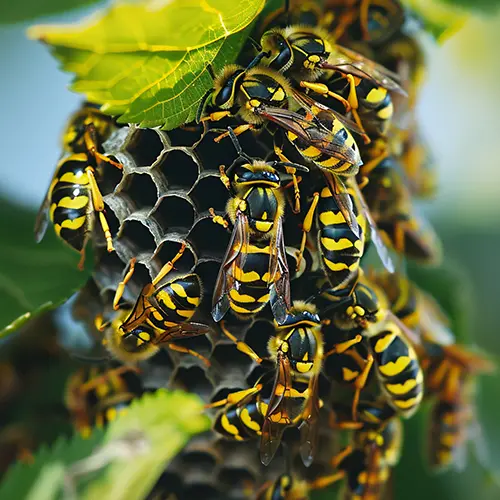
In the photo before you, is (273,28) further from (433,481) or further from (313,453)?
(433,481)

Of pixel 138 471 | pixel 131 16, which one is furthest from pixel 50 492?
pixel 131 16

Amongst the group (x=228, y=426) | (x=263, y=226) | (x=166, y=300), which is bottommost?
(x=228, y=426)

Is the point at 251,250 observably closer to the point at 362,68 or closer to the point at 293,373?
the point at 293,373

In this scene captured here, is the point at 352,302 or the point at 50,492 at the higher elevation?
the point at 352,302

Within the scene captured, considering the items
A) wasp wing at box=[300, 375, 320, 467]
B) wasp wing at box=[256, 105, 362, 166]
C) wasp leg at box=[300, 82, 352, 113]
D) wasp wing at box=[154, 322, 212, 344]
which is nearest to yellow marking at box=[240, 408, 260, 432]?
wasp wing at box=[300, 375, 320, 467]

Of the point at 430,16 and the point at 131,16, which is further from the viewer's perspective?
the point at 430,16

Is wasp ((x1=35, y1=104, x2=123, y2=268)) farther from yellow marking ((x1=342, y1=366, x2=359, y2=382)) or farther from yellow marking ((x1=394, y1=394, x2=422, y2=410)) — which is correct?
yellow marking ((x1=394, y1=394, x2=422, y2=410))

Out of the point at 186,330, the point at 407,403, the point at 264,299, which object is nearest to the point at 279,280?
the point at 264,299
